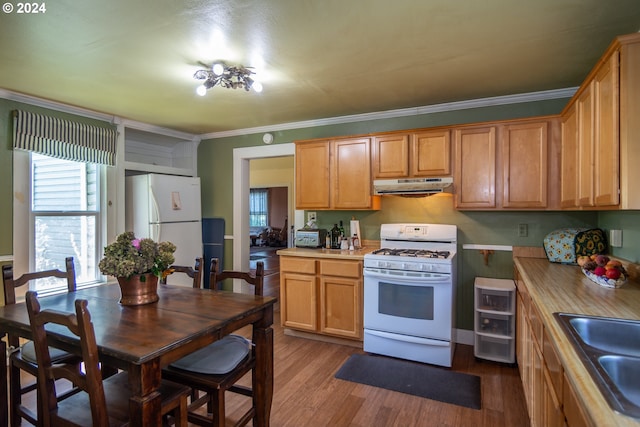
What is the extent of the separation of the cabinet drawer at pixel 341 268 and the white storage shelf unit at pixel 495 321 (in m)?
1.04

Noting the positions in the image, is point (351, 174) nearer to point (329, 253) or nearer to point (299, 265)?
point (329, 253)

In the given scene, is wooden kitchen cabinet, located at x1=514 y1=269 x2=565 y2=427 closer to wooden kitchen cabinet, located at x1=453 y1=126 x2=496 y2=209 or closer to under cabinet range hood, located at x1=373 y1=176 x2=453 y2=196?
wooden kitchen cabinet, located at x1=453 y1=126 x2=496 y2=209

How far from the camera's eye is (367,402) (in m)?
2.35

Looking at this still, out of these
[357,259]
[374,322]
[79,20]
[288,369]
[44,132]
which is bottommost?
[288,369]

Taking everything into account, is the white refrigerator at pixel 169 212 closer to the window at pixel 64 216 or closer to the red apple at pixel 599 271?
the window at pixel 64 216

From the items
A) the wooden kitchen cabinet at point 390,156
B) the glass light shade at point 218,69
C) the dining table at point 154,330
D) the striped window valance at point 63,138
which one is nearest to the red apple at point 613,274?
the wooden kitchen cabinet at point 390,156

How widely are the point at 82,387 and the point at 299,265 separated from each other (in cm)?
225

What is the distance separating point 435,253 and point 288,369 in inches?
65.7

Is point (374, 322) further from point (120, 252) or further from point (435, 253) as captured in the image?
point (120, 252)

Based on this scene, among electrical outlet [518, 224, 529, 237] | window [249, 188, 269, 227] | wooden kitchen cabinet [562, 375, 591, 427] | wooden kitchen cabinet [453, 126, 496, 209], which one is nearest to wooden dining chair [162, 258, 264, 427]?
wooden kitchen cabinet [562, 375, 591, 427]

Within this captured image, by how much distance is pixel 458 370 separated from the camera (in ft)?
9.12

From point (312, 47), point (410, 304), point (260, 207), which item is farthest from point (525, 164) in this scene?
point (260, 207)

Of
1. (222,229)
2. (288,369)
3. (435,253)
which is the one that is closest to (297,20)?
(435,253)

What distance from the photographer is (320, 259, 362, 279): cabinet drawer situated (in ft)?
10.4
